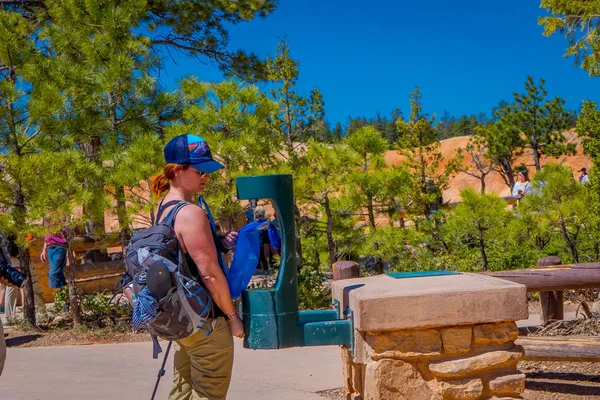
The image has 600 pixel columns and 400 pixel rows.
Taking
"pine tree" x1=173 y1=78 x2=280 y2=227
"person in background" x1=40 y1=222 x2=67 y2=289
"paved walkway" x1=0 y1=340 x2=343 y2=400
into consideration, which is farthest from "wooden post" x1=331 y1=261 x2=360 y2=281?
"person in background" x1=40 y1=222 x2=67 y2=289

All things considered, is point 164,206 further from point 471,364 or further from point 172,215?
point 471,364

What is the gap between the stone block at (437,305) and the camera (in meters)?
2.99

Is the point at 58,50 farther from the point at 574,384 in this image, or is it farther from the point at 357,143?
the point at 574,384

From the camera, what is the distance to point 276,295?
3.09 meters

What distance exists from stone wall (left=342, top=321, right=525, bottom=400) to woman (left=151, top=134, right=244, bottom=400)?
639 mm

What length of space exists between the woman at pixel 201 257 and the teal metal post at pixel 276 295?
9 cm

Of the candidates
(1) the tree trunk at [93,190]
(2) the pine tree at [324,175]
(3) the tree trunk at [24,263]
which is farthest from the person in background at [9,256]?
(2) the pine tree at [324,175]

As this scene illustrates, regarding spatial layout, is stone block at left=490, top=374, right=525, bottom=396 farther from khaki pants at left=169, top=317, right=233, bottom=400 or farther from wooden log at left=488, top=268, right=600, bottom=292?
wooden log at left=488, top=268, right=600, bottom=292

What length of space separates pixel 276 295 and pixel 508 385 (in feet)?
3.67

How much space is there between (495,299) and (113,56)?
21.6 feet

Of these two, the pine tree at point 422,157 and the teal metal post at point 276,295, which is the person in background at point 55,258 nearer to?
the teal metal post at point 276,295

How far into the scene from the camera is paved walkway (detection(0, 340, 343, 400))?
4883mm

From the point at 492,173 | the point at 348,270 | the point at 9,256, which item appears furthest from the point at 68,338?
the point at 492,173

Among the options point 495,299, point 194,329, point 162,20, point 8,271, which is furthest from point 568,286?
point 162,20
